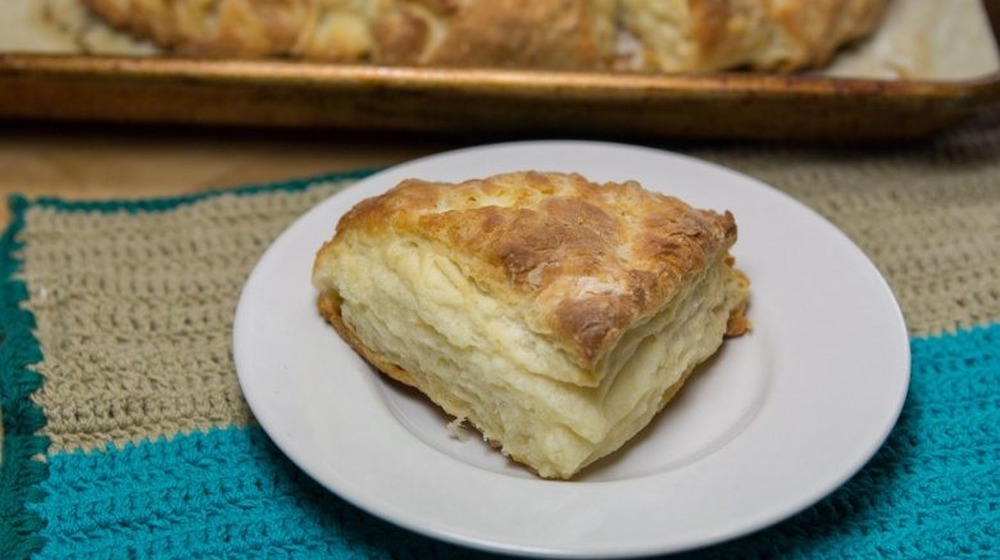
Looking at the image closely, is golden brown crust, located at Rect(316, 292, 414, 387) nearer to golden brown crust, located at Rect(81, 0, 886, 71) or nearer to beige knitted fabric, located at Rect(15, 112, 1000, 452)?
beige knitted fabric, located at Rect(15, 112, 1000, 452)

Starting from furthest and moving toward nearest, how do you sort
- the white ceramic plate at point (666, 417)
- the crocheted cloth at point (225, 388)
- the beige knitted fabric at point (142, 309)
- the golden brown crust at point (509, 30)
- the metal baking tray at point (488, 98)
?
the golden brown crust at point (509, 30) → the metal baking tray at point (488, 98) → the beige knitted fabric at point (142, 309) → the crocheted cloth at point (225, 388) → the white ceramic plate at point (666, 417)

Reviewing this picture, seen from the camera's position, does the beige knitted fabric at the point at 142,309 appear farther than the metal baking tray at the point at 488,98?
No

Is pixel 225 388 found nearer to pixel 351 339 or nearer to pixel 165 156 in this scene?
pixel 351 339

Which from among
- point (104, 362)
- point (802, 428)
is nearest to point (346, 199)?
point (104, 362)

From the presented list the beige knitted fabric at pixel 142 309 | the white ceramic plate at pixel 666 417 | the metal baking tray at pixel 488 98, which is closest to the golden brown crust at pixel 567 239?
the white ceramic plate at pixel 666 417

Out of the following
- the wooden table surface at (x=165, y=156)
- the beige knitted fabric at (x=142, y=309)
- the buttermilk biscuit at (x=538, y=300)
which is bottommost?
the wooden table surface at (x=165, y=156)

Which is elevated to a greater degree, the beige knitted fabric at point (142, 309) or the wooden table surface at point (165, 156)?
the beige knitted fabric at point (142, 309)

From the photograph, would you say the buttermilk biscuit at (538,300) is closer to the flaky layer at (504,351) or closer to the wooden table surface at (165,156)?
the flaky layer at (504,351)

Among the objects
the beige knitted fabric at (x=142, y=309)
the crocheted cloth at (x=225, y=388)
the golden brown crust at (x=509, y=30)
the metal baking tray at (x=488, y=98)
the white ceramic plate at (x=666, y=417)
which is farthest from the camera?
the golden brown crust at (x=509, y=30)
